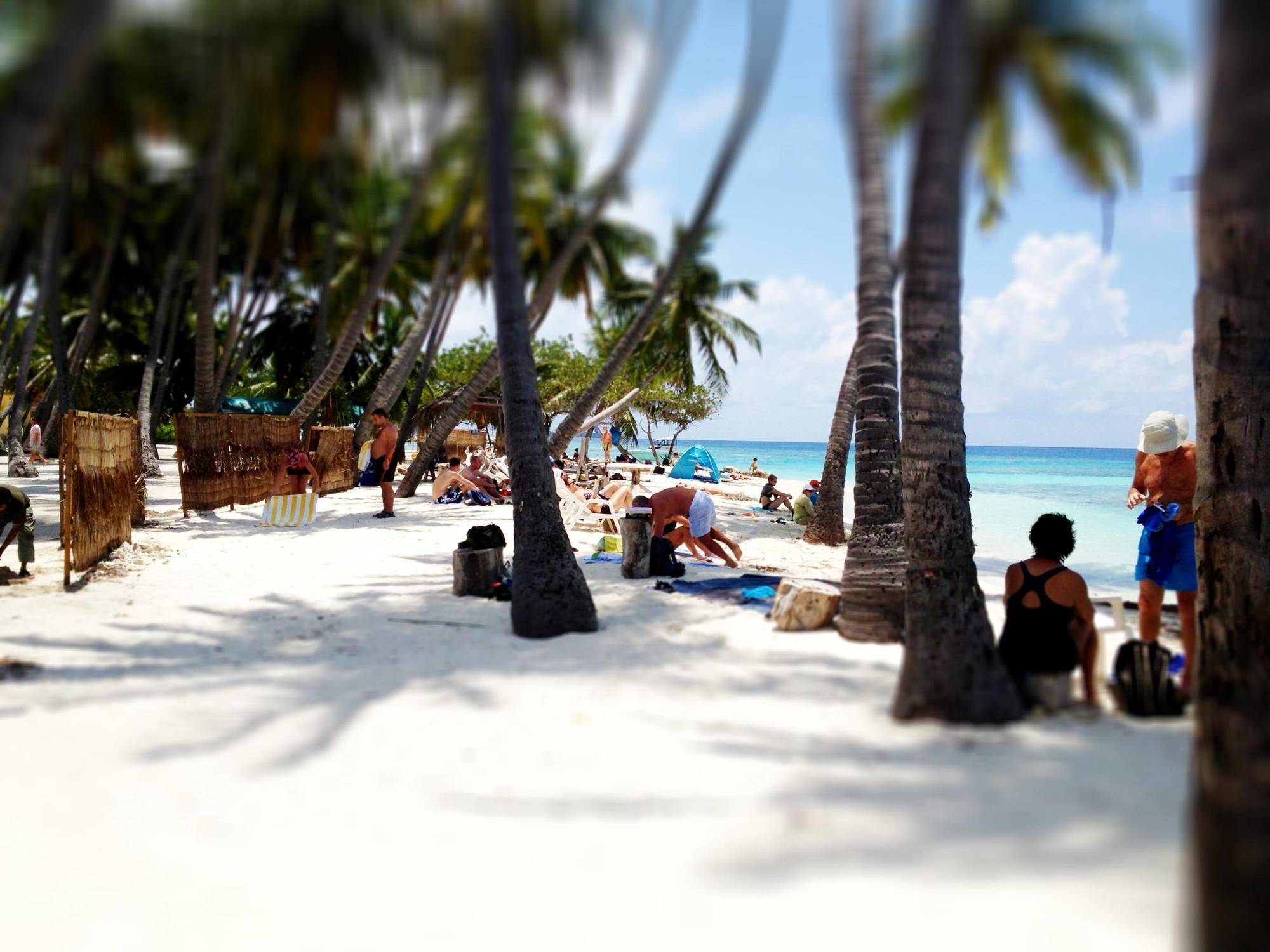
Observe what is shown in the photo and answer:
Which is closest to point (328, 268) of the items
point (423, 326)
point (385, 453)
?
point (423, 326)

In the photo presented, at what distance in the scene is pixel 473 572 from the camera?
743 cm

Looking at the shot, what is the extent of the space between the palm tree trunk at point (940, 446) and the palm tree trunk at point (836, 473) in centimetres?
644

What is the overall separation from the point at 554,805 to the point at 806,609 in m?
3.35

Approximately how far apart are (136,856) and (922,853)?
258 centimetres

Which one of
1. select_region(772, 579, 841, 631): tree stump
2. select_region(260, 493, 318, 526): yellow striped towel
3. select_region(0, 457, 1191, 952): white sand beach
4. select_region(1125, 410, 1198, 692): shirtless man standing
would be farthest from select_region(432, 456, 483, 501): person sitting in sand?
select_region(1125, 410, 1198, 692): shirtless man standing

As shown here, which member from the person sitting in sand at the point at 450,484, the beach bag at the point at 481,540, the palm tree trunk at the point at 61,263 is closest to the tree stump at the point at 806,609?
the beach bag at the point at 481,540

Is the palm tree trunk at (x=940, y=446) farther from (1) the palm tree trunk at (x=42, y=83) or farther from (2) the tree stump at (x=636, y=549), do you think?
(2) the tree stump at (x=636, y=549)

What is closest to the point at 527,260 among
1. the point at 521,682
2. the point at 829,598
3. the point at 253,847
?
the point at 829,598

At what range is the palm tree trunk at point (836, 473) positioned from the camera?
36.9ft

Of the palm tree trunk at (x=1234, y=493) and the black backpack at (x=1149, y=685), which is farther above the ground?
the palm tree trunk at (x=1234, y=493)

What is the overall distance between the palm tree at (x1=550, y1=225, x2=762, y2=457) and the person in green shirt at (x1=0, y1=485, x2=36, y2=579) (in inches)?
469

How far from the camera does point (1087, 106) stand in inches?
378

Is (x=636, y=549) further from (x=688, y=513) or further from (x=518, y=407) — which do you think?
(x=518, y=407)

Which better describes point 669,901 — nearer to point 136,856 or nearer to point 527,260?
point 136,856
